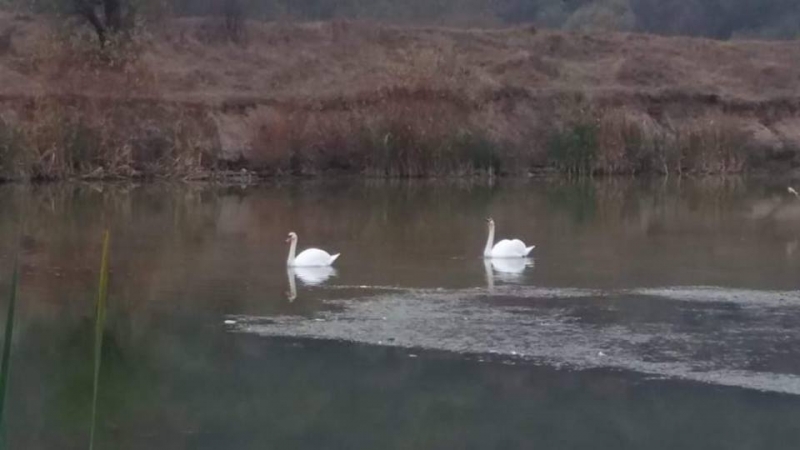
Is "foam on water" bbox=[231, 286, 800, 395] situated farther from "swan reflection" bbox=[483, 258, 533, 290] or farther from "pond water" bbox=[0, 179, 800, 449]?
"swan reflection" bbox=[483, 258, 533, 290]

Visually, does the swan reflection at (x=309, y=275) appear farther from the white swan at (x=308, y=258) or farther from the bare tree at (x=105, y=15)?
the bare tree at (x=105, y=15)

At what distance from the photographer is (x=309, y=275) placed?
17.3m

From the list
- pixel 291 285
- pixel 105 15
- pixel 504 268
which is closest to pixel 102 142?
pixel 105 15

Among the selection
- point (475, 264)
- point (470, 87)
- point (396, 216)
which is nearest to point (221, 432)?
point (475, 264)

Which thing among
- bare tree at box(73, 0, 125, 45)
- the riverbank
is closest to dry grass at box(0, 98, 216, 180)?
the riverbank

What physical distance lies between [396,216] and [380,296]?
31.9 ft

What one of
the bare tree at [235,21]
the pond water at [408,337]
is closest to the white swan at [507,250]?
the pond water at [408,337]

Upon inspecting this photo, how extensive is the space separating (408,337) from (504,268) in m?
5.18

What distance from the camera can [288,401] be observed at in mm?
10883

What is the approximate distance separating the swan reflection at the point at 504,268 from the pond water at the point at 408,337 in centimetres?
7

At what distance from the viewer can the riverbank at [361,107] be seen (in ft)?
112

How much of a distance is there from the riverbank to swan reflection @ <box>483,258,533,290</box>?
14.4 m

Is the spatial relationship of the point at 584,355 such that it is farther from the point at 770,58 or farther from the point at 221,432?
the point at 770,58

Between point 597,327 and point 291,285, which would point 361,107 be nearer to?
point 291,285
